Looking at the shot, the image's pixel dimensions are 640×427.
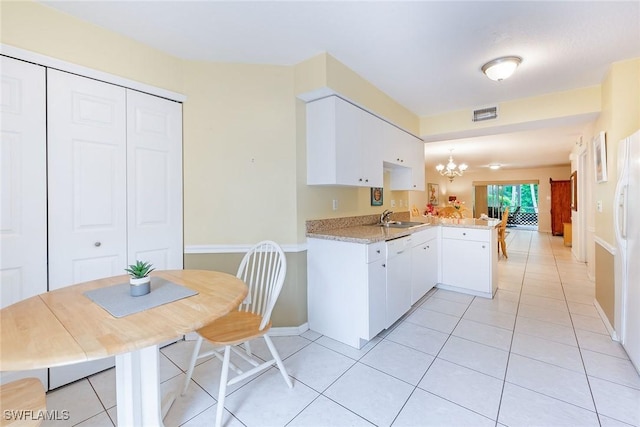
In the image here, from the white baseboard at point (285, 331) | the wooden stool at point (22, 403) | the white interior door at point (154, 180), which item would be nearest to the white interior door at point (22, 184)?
the white interior door at point (154, 180)

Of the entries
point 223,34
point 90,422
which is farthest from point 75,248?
point 223,34

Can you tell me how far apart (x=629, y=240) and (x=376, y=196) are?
7.33 feet

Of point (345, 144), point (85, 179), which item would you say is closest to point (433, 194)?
point (345, 144)

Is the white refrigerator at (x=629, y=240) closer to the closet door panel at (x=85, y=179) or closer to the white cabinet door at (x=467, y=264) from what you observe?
the white cabinet door at (x=467, y=264)

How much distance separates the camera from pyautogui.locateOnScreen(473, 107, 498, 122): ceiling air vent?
337cm

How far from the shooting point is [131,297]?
1.33 metres

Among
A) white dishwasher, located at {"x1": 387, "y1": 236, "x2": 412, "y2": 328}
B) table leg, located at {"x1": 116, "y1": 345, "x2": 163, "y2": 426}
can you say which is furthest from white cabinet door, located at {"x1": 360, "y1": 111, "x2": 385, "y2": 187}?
table leg, located at {"x1": 116, "y1": 345, "x2": 163, "y2": 426}

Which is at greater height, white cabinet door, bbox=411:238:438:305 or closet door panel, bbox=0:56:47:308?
closet door panel, bbox=0:56:47:308

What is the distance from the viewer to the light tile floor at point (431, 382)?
1534 millimetres

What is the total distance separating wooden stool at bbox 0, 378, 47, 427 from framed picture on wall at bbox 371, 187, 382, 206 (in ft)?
10.4

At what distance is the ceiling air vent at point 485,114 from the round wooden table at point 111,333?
356cm

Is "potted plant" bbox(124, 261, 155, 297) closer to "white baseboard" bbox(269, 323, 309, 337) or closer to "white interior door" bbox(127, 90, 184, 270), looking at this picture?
"white interior door" bbox(127, 90, 184, 270)

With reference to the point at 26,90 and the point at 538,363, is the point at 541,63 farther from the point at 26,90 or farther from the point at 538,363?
the point at 26,90

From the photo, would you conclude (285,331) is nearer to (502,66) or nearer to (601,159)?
(502,66)
